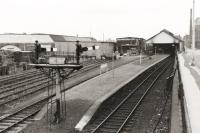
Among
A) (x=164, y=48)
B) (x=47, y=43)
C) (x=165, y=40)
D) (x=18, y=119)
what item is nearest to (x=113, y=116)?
(x=18, y=119)

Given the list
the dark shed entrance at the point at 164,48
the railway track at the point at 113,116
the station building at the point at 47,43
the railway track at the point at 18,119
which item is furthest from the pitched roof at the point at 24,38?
the railway track at the point at 18,119

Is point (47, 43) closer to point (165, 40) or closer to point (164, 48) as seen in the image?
point (165, 40)

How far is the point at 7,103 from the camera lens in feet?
55.5

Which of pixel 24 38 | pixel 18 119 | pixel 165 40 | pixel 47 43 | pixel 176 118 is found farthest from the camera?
pixel 165 40

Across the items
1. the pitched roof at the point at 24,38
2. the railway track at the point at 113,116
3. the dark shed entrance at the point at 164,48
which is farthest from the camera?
the dark shed entrance at the point at 164,48

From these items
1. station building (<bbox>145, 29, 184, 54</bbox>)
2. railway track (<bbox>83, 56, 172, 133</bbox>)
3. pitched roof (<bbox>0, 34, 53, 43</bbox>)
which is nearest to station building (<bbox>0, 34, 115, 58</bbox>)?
pitched roof (<bbox>0, 34, 53, 43</bbox>)

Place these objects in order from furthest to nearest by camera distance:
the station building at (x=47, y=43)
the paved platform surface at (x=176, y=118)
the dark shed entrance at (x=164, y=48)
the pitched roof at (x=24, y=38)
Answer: the dark shed entrance at (x=164, y=48), the pitched roof at (x=24, y=38), the station building at (x=47, y=43), the paved platform surface at (x=176, y=118)

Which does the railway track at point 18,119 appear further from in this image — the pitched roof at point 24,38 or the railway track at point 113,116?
the pitched roof at point 24,38

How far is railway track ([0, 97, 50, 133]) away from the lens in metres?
12.4

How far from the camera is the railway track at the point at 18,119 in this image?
12.4m

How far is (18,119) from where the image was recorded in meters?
13.7

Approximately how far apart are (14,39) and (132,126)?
58776 mm

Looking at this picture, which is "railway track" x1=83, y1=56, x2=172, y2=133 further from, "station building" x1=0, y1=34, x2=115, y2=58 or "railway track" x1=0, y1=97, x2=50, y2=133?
"station building" x1=0, y1=34, x2=115, y2=58

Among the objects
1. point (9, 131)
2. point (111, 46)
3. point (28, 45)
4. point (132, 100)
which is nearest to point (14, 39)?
point (28, 45)
